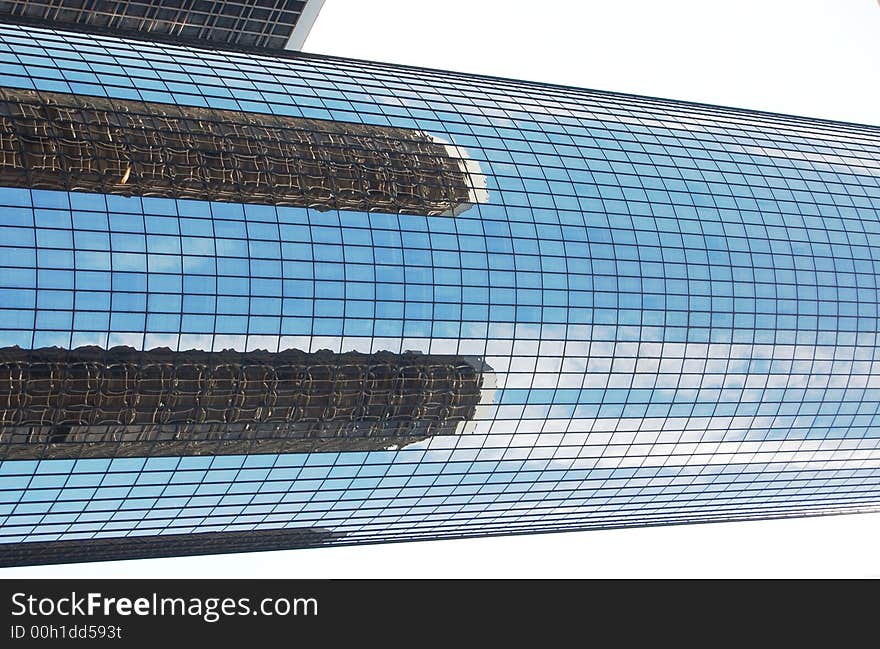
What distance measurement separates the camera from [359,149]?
7500 cm

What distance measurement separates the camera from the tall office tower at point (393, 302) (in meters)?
64.1

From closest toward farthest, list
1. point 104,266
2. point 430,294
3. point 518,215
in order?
point 104,266 → point 430,294 → point 518,215

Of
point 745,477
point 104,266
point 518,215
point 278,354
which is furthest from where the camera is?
point 745,477

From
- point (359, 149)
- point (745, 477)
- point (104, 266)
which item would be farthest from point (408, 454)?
point (745, 477)

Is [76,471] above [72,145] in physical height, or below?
below

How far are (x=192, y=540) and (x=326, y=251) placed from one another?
80.7 feet

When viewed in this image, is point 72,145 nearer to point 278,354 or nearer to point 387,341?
point 278,354

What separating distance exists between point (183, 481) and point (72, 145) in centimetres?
2190

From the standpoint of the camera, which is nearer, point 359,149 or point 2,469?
point 2,469

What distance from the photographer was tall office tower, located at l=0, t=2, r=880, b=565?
210 feet

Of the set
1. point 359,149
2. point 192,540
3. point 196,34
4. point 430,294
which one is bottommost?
point 192,540

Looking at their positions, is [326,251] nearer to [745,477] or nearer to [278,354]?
[278,354]

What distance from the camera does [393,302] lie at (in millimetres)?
72938

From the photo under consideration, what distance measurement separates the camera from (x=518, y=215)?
7956 centimetres
